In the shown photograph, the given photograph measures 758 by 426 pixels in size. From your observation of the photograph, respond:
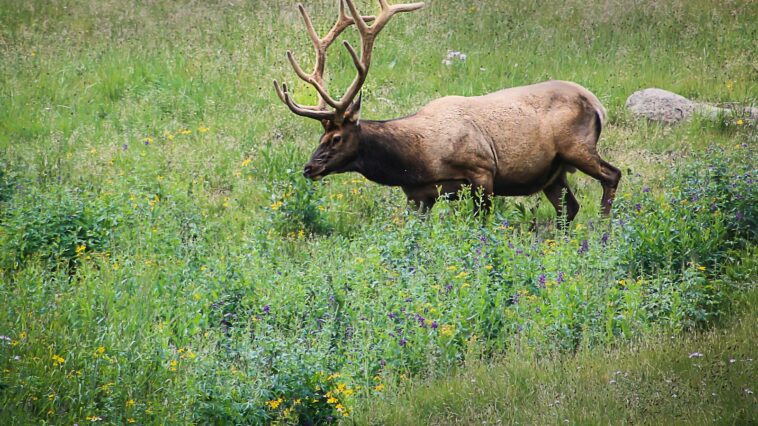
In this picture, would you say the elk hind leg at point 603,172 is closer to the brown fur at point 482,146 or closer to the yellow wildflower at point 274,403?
the brown fur at point 482,146

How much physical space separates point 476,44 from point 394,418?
35.9ft

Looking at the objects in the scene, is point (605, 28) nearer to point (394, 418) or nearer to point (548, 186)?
point (548, 186)

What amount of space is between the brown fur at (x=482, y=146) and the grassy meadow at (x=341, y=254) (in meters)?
0.38

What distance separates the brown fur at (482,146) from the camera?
10656mm

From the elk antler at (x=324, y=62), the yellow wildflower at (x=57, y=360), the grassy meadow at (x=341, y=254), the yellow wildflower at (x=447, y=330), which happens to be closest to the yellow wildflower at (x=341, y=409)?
the grassy meadow at (x=341, y=254)

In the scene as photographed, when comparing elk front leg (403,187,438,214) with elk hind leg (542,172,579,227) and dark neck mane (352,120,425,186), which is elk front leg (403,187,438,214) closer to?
dark neck mane (352,120,425,186)

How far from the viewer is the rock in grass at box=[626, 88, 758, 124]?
45.4ft

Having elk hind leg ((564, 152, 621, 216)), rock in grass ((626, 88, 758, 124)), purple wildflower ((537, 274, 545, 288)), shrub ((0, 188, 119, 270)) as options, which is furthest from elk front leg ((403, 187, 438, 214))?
rock in grass ((626, 88, 758, 124))

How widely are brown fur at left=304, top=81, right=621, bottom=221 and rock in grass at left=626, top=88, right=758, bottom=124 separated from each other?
3.08 meters

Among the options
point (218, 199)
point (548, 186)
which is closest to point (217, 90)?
point (218, 199)

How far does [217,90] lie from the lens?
14.8m

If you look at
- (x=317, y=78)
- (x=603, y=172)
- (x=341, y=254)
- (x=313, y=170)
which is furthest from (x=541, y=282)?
(x=317, y=78)

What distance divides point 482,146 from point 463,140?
0.21 metres

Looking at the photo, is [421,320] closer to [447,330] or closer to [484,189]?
[447,330]
